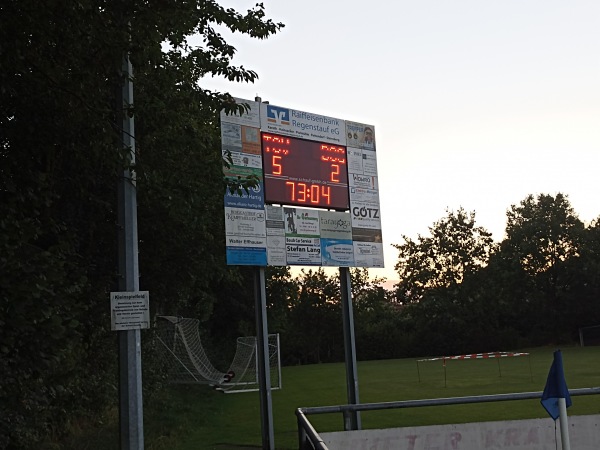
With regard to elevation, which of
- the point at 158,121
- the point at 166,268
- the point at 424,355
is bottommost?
the point at 424,355

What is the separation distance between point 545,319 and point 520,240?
8.98 m

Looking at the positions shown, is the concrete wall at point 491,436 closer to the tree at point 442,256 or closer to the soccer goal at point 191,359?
the soccer goal at point 191,359

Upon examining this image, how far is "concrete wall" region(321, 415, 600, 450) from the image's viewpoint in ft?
29.7

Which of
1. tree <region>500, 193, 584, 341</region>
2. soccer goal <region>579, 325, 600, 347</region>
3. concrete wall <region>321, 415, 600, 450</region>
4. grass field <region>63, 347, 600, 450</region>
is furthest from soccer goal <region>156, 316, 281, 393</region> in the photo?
tree <region>500, 193, 584, 341</region>

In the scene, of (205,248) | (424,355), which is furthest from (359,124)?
(424,355)

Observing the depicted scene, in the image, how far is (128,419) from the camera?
324 inches

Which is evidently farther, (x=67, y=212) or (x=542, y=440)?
(x=67, y=212)

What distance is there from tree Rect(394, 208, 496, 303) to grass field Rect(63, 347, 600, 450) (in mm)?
36840

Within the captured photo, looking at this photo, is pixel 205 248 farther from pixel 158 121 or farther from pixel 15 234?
pixel 15 234

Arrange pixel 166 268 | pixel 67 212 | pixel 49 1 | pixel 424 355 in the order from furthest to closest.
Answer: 1. pixel 424 355
2. pixel 166 268
3. pixel 67 212
4. pixel 49 1

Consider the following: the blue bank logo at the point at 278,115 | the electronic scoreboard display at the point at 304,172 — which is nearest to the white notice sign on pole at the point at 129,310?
the electronic scoreboard display at the point at 304,172

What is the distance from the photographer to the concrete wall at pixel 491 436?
29.7ft

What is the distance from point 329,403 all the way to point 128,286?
1265 centimetres

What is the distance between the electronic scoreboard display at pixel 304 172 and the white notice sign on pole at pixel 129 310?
426 centimetres
